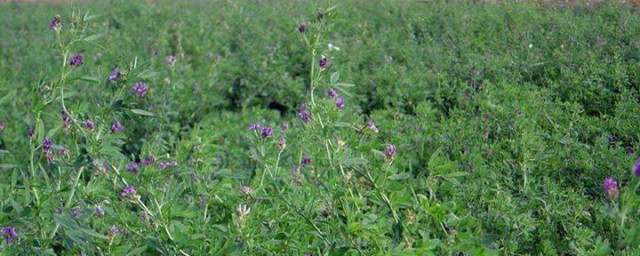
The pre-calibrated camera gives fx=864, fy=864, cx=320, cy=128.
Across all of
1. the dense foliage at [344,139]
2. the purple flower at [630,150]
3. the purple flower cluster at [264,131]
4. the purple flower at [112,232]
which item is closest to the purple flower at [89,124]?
the dense foliage at [344,139]

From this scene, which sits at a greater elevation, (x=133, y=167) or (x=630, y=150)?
(x=133, y=167)

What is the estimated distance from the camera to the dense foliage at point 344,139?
9.05 feet

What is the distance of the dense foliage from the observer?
9.05 feet

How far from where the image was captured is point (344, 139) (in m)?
3.11

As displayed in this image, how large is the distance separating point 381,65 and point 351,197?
335cm

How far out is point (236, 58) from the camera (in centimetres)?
662

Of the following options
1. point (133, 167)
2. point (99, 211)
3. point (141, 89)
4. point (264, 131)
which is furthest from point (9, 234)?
point (141, 89)

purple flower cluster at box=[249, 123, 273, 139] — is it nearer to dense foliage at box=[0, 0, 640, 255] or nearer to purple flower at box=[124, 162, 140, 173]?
dense foliage at box=[0, 0, 640, 255]

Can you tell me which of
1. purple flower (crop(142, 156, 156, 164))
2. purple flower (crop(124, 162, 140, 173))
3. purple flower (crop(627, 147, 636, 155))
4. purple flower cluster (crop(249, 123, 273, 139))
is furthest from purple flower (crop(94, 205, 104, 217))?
purple flower (crop(627, 147, 636, 155))

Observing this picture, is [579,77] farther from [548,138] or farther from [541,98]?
[548,138]

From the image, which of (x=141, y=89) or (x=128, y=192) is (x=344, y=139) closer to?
(x=128, y=192)

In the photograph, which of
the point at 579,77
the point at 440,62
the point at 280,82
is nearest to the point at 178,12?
the point at 280,82

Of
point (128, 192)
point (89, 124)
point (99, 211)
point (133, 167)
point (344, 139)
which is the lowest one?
point (133, 167)

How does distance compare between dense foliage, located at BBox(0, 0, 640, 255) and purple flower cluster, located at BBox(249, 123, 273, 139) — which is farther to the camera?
purple flower cluster, located at BBox(249, 123, 273, 139)
